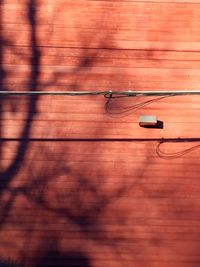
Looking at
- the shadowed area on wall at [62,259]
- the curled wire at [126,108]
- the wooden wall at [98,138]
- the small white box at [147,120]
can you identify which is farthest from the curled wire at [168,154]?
the shadowed area on wall at [62,259]

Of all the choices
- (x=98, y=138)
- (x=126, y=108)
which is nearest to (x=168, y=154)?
(x=126, y=108)

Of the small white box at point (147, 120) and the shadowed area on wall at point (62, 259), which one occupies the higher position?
the small white box at point (147, 120)

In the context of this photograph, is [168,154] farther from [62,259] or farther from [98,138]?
[62,259]

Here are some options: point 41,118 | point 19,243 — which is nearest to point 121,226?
point 19,243

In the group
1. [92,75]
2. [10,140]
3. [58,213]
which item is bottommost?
[58,213]

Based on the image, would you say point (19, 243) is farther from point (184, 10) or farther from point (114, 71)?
point (184, 10)

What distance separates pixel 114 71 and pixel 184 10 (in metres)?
1.37

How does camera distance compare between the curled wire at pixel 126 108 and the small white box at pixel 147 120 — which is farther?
the curled wire at pixel 126 108

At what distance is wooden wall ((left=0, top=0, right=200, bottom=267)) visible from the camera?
6965 mm

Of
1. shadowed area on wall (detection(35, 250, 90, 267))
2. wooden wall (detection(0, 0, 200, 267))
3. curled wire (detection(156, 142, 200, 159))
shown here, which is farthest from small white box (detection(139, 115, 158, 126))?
shadowed area on wall (detection(35, 250, 90, 267))

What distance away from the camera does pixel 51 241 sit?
274 inches

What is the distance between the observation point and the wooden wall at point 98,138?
6965 mm

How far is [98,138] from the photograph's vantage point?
713 cm

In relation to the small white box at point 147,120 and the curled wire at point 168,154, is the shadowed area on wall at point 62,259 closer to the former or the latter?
the curled wire at point 168,154
